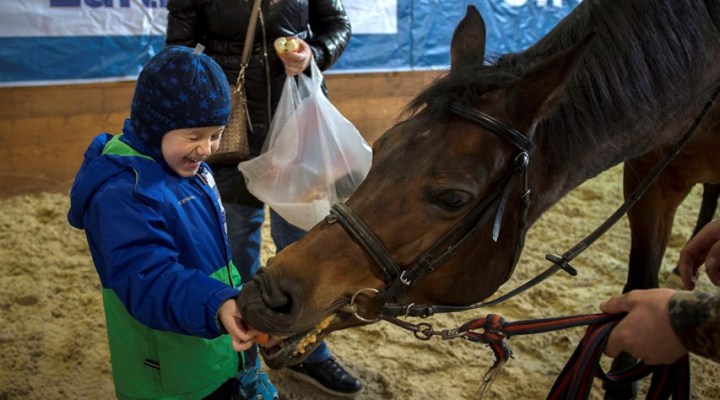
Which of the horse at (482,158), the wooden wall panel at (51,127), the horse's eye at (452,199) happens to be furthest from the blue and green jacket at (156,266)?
the wooden wall panel at (51,127)

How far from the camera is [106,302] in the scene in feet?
4.93

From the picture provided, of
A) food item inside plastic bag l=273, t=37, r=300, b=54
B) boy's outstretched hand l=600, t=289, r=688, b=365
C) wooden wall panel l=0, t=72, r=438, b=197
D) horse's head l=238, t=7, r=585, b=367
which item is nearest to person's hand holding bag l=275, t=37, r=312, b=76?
food item inside plastic bag l=273, t=37, r=300, b=54

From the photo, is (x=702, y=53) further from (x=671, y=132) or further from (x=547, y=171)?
(x=547, y=171)

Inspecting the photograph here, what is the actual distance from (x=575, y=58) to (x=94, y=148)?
3.79ft

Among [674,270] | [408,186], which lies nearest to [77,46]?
[408,186]

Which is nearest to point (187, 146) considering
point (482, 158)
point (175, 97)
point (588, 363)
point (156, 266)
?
point (175, 97)

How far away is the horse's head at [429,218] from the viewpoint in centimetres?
129

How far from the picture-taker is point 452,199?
134 cm

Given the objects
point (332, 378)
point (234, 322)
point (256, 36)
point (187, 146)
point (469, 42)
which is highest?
point (469, 42)

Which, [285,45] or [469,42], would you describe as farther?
[285,45]

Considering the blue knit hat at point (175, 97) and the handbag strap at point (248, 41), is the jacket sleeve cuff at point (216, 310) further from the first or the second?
the handbag strap at point (248, 41)

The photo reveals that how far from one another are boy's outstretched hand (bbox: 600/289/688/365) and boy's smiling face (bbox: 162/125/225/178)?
38.4 inches

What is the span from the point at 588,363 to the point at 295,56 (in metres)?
1.42

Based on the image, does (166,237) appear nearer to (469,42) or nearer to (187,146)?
(187,146)
